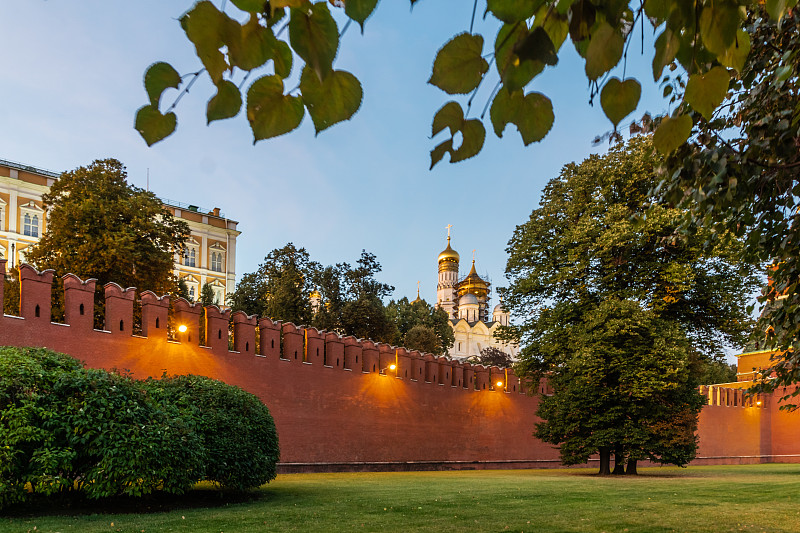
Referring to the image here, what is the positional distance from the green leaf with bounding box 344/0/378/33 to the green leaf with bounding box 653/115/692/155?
0.81 metres

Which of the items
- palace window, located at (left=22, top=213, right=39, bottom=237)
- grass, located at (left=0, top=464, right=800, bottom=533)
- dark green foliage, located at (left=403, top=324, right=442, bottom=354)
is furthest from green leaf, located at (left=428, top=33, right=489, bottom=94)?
palace window, located at (left=22, top=213, right=39, bottom=237)

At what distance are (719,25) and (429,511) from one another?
862 centimetres

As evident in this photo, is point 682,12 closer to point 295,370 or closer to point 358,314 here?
point 295,370

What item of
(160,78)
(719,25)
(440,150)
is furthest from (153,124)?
(719,25)

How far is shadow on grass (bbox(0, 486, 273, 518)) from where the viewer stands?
27.5 feet

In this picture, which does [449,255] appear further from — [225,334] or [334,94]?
[334,94]

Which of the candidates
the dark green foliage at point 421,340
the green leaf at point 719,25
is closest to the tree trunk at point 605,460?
the green leaf at point 719,25

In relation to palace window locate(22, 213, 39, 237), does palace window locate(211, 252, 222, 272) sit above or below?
below

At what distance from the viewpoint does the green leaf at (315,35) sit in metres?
1.30

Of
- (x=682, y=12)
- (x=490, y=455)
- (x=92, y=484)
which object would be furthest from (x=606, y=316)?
(x=682, y=12)

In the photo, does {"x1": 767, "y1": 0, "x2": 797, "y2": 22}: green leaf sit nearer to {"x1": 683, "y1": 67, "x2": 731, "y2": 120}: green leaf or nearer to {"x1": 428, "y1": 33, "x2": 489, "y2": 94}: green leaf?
{"x1": 683, "y1": 67, "x2": 731, "y2": 120}: green leaf

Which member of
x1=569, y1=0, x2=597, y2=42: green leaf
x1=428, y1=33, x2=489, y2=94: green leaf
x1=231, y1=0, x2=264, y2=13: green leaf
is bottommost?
x1=428, y1=33, x2=489, y2=94: green leaf

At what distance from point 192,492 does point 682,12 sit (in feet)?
36.5

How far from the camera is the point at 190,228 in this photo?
4481cm
